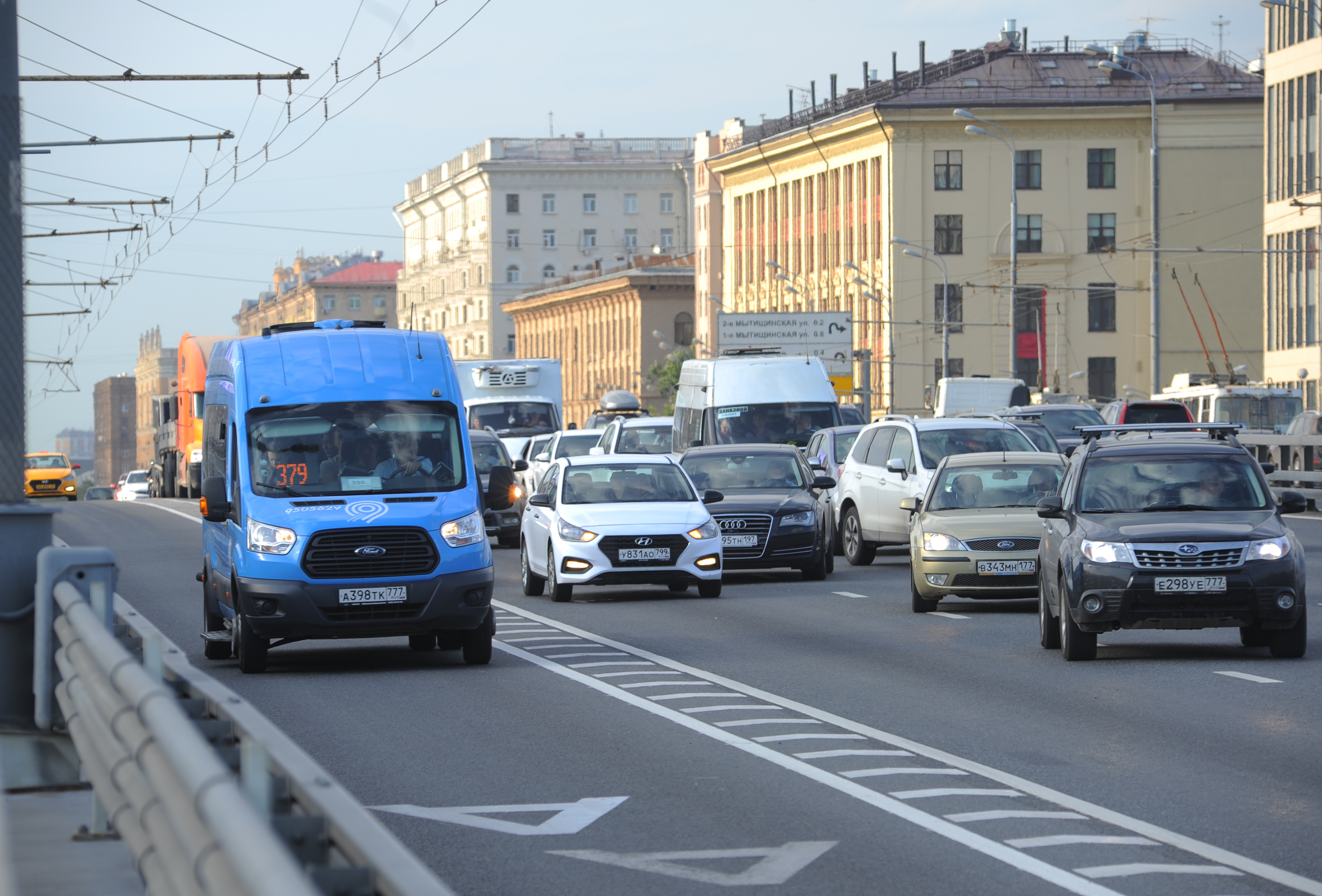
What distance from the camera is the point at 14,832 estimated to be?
780 cm

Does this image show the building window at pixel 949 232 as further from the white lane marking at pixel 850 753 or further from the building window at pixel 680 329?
the white lane marking at pixel 850 753

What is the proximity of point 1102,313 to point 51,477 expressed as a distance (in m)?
46.8

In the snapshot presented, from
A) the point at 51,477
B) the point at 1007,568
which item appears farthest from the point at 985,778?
the point at 51,477

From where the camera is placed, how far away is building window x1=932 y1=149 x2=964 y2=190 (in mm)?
95625

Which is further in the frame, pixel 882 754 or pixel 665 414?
pixel 665 414

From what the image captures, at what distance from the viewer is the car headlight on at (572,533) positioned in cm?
2250

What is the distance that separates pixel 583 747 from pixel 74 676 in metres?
3.75

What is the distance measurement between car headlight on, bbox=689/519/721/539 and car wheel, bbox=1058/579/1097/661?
737 centimetres

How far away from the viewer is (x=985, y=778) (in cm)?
1002

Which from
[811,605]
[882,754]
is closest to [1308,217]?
[811,605]

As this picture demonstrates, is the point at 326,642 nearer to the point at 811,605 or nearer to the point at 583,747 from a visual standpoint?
the point at 811,605

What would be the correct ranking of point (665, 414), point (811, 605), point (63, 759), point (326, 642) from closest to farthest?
point (63, 759), point (326, 642), point (811, 605), point (665, 414)

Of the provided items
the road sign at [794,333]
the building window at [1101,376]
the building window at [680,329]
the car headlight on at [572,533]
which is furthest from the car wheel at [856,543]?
the building window at [680,329]

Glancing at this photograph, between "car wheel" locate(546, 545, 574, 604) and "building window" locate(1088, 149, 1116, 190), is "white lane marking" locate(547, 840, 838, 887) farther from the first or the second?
"building window" locate(1088, 149, 1116, 190)
